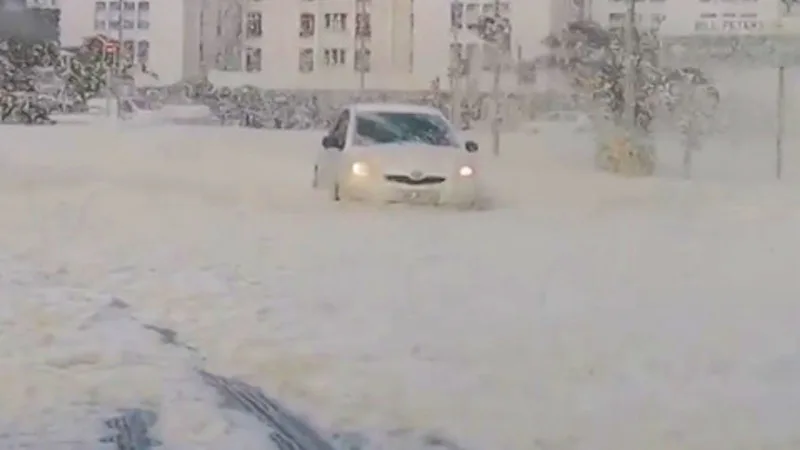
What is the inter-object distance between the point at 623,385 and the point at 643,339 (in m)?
0.37

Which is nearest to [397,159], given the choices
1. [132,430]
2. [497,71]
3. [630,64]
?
[497,71]

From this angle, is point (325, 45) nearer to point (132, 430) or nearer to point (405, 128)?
point (405, 128)

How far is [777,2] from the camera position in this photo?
14.3 ft

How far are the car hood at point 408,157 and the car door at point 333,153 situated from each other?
124 mm

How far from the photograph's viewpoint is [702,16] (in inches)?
172

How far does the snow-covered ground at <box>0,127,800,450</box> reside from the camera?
282cm

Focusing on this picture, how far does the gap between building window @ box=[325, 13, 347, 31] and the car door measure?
26 cm

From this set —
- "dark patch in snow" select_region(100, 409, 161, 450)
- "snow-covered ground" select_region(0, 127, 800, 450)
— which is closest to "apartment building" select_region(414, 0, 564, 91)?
"snow-covered ground" select_region(0, 127, 800, 450)

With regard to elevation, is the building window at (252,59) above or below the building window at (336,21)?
below

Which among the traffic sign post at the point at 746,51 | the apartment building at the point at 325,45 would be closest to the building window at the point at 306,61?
the apartment building at the point at 325,45

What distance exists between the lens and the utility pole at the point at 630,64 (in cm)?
437

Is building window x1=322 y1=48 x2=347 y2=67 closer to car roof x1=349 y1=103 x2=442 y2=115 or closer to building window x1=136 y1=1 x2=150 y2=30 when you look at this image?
car roof x1=349 y1=103 x2=442 y2=115

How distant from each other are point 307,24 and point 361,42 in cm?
20

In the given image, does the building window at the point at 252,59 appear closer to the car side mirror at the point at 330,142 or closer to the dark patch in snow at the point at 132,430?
the car side mirror at the point at 330,142
